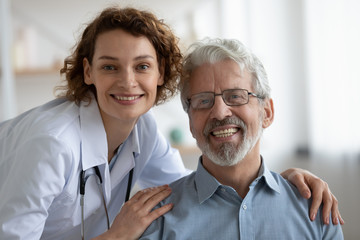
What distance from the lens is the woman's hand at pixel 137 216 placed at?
54.6 inches

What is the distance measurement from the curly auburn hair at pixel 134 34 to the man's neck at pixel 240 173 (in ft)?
1.31

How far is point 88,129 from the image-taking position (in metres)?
1.53

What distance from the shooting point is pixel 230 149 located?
1.44 m

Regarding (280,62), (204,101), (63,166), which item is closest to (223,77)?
(204,101)

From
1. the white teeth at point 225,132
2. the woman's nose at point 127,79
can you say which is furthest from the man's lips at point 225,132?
the woman's nose at point 127,79

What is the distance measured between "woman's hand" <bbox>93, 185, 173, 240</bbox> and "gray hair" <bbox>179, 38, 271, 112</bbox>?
1.19 feet

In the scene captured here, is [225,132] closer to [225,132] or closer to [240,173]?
[225,132]

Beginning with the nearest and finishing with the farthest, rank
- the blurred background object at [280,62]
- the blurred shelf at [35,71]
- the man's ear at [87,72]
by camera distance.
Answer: the man's ear at [87,72]
the blurred background object at [280,62]
the blurred shelf at [35,71]

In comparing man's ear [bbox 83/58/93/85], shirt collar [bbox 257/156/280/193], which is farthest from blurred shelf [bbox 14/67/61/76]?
shirt collar [bbox 257/156/280/193]

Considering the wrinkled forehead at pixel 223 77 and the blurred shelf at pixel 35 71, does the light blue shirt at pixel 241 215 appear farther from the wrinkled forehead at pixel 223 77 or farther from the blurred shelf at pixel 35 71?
the blurred shelf at pixel 35 71

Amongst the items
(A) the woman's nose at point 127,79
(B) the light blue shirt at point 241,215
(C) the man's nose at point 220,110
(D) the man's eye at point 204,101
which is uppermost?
(A) the woman's nose at point 127,79

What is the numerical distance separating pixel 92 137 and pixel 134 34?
0.41m

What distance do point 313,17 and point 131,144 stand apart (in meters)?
1.96

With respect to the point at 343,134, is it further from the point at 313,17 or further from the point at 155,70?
the point at 155,70
